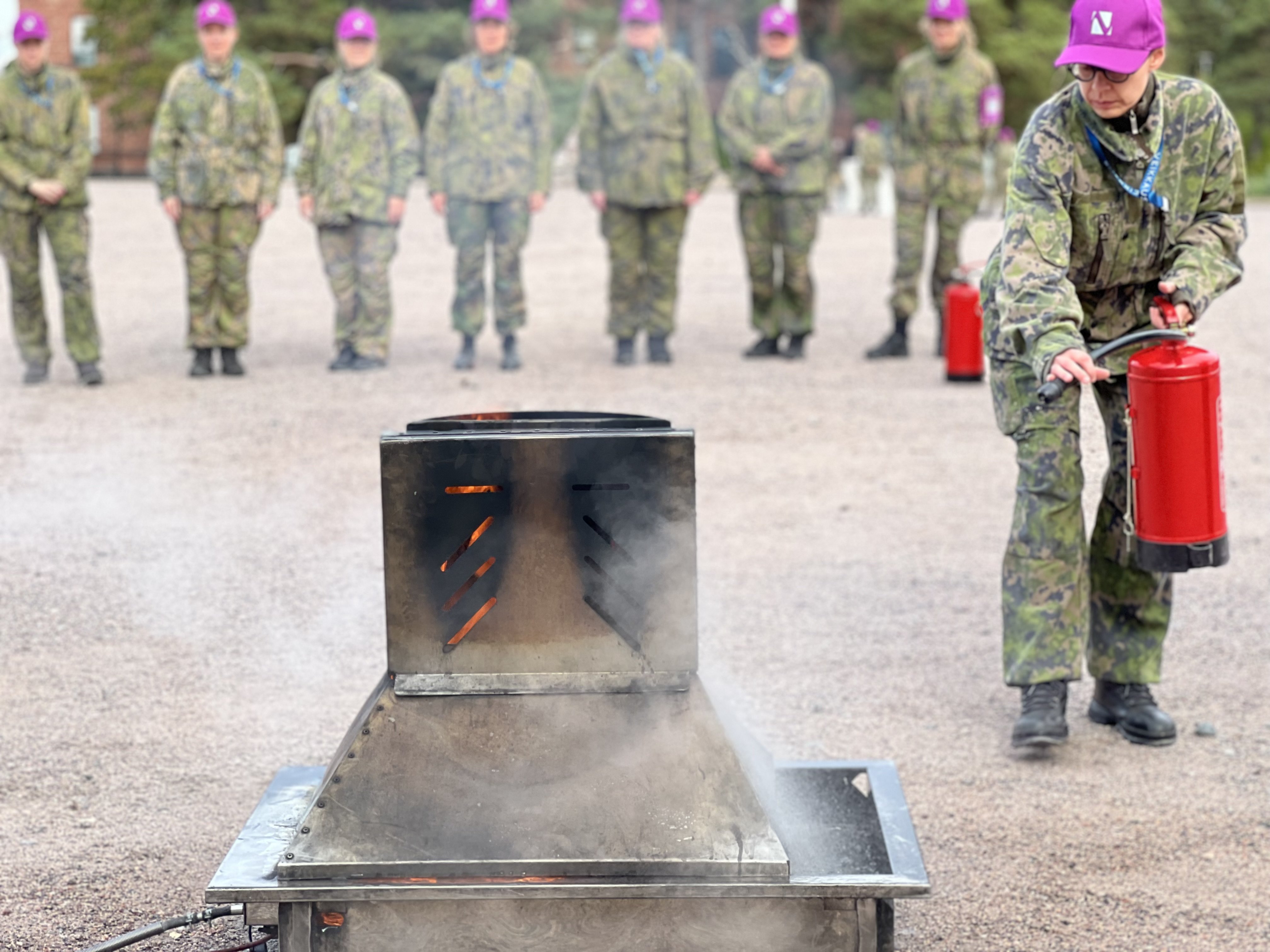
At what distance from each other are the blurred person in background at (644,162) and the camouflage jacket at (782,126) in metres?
0.21

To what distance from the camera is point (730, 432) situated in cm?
937

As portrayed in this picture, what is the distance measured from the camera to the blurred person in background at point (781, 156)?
38.0 feet

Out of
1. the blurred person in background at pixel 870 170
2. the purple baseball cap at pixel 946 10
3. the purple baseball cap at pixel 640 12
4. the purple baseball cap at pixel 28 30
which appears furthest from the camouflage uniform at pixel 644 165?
the blurred person in background at pixel 870 170

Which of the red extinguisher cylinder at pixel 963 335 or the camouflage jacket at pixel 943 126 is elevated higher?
the camouflage jacket at pixel 943 126

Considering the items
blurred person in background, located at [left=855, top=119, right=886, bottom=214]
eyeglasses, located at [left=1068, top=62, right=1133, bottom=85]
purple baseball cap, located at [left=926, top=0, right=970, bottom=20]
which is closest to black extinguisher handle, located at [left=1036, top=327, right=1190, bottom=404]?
eyeglasses, located at [left=1068, top=62, right=1133, bottom=85]

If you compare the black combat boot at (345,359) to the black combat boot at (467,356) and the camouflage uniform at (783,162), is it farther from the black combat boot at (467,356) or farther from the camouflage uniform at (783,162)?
the camouflage uniform at (783,162)

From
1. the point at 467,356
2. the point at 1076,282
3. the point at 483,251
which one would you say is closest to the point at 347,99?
the point at 483,251

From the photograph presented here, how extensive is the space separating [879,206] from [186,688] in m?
31.0

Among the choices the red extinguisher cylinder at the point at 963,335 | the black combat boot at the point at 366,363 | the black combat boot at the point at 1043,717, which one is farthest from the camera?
the black combat boot at the point at 366,363

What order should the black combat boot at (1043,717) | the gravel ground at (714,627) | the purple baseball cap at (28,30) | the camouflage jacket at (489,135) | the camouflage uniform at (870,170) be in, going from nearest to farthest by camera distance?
the gravel ground at (714,627), the black combat boot at (1043,717), the purple baseball cap at (28,30), the camouflage jacket at (489,135), the camouflage uniform at (870,170)

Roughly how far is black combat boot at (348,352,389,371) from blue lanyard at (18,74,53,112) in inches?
101

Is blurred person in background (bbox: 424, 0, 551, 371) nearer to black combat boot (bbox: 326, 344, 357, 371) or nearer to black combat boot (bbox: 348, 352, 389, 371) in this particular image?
black combat boot (bbox: 348, 352, 389, 371)

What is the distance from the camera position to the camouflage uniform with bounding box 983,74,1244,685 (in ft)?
14.2

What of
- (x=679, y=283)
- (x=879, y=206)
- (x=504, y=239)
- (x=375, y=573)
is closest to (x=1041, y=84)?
(x=879, y=206)
